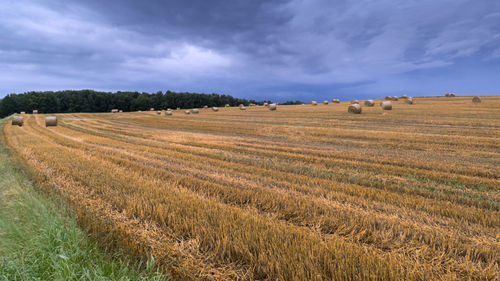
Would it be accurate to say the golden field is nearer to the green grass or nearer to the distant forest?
the green grass

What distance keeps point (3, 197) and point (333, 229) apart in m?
6.51

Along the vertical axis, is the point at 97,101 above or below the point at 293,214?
above

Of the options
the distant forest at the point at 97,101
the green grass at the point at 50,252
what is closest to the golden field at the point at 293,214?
the green grass at the point at 50,252

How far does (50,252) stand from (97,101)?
121816 millimetres

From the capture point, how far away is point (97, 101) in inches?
4077

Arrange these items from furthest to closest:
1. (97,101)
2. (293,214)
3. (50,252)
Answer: (97,101), (293,214), (50,252)

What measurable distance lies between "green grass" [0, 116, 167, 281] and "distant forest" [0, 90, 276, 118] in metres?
96.9

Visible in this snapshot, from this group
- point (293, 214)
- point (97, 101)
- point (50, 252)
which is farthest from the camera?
point (97, 101)

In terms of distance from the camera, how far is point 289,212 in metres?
3.91

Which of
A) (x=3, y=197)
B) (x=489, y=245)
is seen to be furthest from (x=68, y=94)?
(x=489, y=245)

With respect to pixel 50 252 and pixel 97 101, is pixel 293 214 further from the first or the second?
pixel 97 101

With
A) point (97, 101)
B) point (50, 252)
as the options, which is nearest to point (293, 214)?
point (50, 252)

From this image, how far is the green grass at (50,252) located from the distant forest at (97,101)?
3815 inches

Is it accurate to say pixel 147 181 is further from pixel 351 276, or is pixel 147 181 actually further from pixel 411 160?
pixel 411 160
